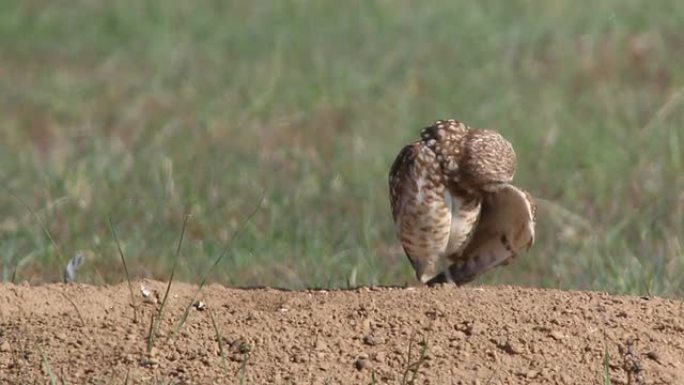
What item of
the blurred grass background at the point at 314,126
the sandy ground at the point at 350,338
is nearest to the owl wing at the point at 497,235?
the sandy ground at the point at 350,338

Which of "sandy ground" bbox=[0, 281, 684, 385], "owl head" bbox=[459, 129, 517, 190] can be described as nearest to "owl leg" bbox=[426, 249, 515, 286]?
"owl head" bbox=[459, 129, 517, 190]

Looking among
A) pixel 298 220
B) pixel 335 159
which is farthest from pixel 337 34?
pixel 298 220

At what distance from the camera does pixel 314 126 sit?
9.93 meters

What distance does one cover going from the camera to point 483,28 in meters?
11.5

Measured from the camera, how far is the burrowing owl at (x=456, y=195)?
18.4 feet

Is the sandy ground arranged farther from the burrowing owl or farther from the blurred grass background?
the blurred grass background

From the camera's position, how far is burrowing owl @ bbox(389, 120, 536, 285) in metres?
5.61

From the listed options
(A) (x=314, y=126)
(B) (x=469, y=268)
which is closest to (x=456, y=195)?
(B) (x=469, y=268)

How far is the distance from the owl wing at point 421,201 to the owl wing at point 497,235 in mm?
175

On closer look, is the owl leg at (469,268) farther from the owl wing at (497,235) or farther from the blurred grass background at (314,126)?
the blurred grass background at (314,126)

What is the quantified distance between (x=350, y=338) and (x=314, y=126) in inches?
204

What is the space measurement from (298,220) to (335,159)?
51.8 inches

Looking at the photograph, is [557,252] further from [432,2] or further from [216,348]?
[432,2]

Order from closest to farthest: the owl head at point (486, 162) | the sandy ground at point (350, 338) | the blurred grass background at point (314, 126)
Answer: the sandy ground at point (350, 338), the owl head at point (486, 162), the blurred grass background at point (314, 126)
